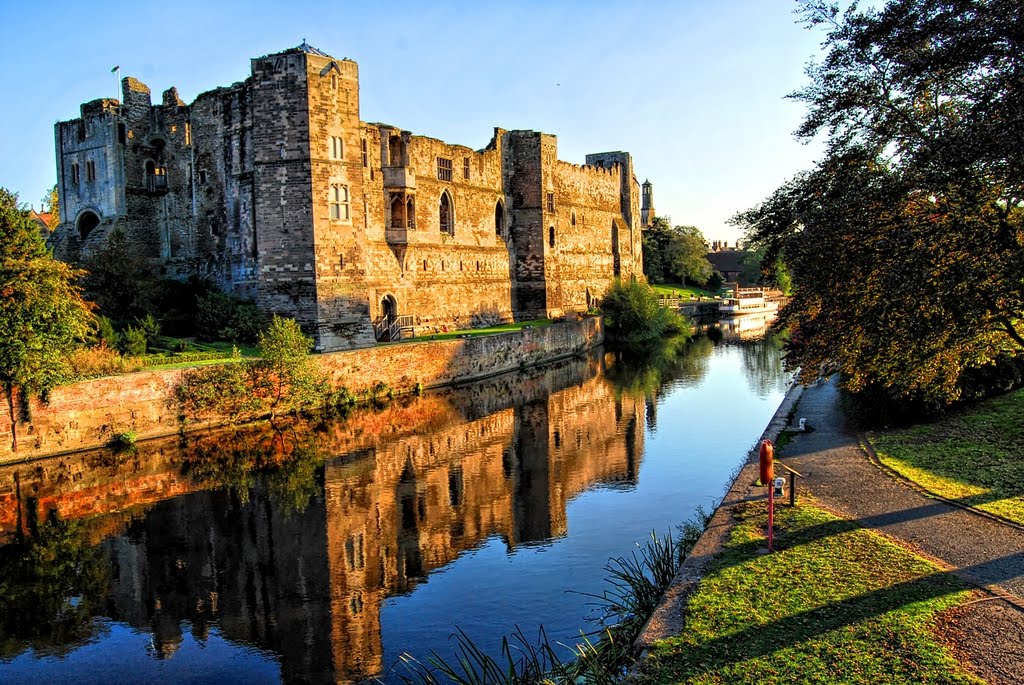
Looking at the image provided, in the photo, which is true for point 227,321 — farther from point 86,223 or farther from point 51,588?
point 51,588

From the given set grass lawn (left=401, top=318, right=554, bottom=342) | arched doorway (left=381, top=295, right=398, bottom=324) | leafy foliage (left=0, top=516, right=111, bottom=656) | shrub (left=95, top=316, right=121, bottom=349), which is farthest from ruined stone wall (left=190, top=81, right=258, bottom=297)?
leafy foliage (left=0, top=516, right=111, bottom=656)

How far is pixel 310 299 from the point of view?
2584cm

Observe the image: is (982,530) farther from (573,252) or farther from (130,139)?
(573,252)

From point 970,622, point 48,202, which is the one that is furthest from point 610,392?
point 48,202

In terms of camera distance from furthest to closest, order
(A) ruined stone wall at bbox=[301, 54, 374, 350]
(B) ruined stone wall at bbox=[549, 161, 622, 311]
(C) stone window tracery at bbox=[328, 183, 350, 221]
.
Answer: (B) ruined stone wall at bbox=[549, 161, 622, 311] < (C) stone window tracery at bbox=[328, 183, 350, 221] < (A) ruined stone wall at bbox=[301, 54, 374, 350]

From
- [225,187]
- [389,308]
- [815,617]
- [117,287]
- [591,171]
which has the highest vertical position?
[591,171]

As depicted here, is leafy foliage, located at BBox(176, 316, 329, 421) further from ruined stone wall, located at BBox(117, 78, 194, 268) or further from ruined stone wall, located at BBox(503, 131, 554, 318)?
ruined stone wall, located at BBox(503, 131, 554, 318)

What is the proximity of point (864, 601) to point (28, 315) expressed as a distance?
637 inches

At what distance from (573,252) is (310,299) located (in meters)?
25.2

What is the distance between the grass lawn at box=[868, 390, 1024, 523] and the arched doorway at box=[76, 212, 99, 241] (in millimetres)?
28374

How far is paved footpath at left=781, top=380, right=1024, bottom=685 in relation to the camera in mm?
6148

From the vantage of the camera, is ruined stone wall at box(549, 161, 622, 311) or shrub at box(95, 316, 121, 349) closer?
shrub at box(95, 316, 121, 349)

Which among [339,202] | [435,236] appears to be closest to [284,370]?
[339,202]

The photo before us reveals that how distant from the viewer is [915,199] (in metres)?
9.99
